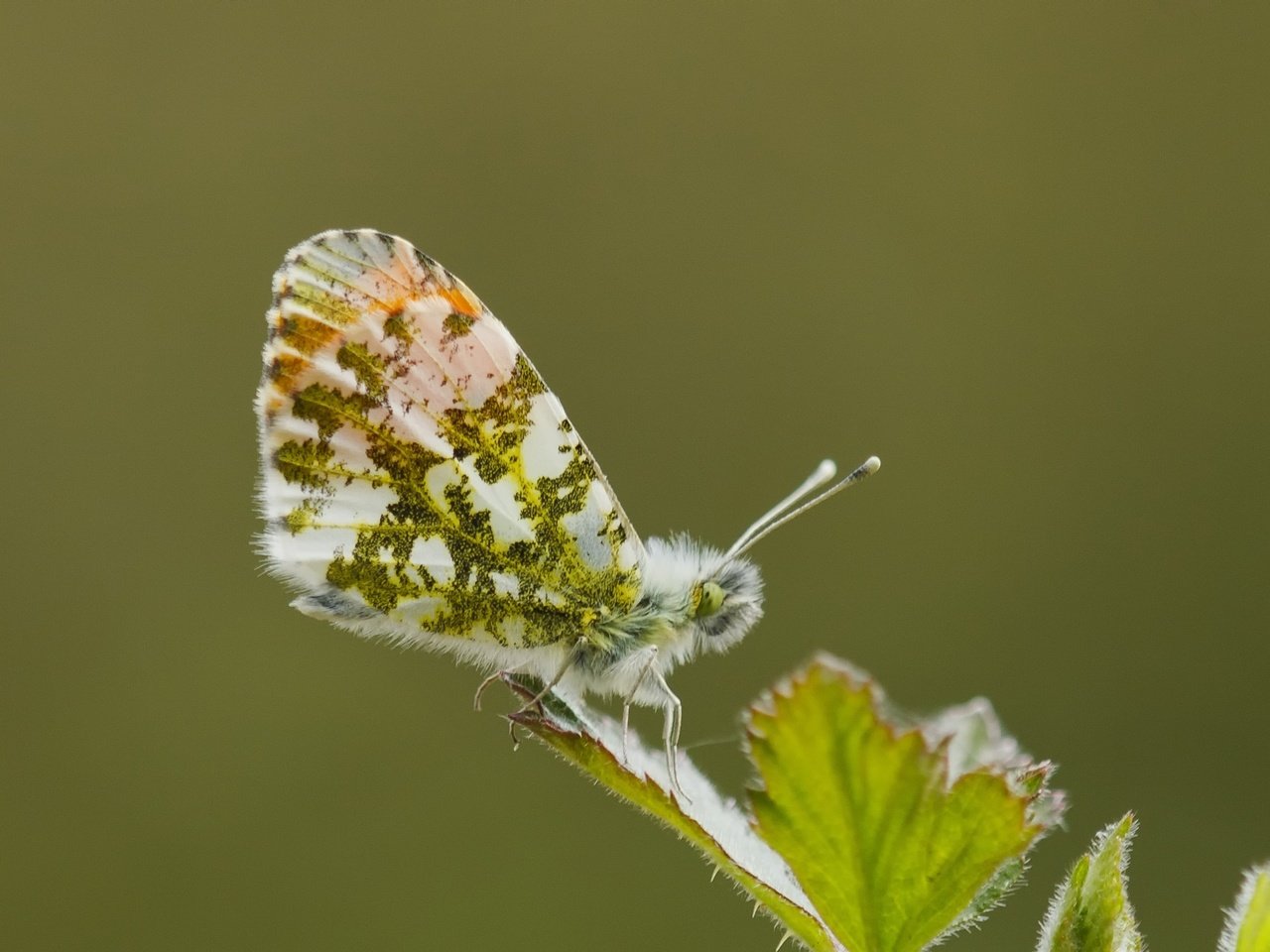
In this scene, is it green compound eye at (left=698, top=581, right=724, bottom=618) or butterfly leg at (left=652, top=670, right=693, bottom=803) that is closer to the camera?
butterfly leg at (left=652, top=670, right=693, bottom=803)

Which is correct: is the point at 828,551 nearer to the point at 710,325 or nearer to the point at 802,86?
the point at 710,325

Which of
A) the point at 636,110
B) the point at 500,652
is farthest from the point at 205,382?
the point at 500,652

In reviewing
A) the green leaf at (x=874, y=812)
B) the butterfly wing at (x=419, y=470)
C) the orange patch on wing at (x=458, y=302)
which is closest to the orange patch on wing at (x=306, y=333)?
the butterfly wing at (x=419, y=470)

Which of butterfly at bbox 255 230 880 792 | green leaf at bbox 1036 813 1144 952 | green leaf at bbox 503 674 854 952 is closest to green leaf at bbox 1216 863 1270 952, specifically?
green leaf at bbox 1036 813 1144 952

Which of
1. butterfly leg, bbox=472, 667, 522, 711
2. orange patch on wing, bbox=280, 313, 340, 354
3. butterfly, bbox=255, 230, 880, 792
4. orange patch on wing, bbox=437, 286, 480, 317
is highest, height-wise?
orange patch on wing, bbox=280, 313, 340, 354

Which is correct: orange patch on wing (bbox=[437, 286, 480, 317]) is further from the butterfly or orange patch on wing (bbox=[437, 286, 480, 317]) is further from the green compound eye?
the green compound eye

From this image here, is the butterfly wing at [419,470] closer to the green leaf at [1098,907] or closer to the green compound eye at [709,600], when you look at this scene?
the green compound eye at [709,600]

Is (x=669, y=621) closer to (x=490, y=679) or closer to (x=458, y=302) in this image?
(x=490, y=679)

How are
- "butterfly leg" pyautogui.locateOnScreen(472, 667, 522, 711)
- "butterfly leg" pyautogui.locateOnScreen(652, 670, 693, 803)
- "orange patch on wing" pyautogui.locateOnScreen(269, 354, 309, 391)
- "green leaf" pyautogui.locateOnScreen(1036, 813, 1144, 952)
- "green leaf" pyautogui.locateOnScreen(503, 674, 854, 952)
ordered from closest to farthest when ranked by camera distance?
"green leaf" pyautogui.locateOnScreen(1036, 813, 1144, 952), "green leaf" pyautogui.locateOnScreen(503, 674, 854, 952), "butterfly leg" pyautogui.locateOnScreen(652, 670, 693, 803), "butterfly leg" pyautogui.locateOnScreen(472, 667, 522, 711), "orange patch on wing" pyautogui.locateOnScreen(269, 354, 309, 391)
